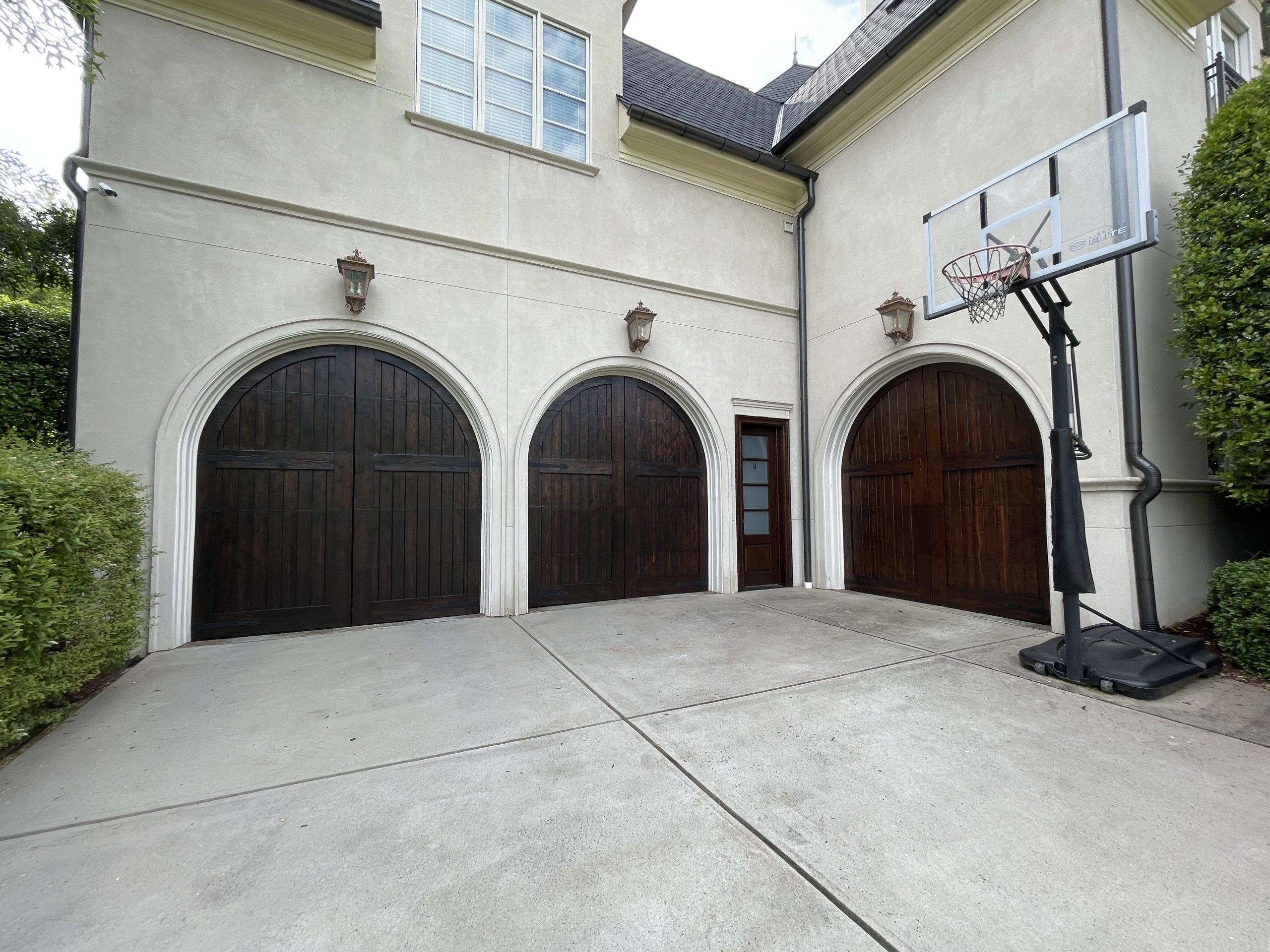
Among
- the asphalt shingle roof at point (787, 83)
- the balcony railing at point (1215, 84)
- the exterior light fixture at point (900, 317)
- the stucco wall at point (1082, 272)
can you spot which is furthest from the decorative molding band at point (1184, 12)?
the asphalt shingle roof at point (787, 83)

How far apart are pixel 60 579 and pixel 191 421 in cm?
199

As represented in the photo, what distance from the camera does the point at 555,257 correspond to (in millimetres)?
5270

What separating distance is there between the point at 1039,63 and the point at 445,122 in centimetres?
537

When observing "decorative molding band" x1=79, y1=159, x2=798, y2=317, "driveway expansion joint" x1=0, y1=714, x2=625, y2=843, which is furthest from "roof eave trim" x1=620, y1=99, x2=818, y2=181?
"driveway expansion joint" x1=0, y1=714, x2=625, y2=843

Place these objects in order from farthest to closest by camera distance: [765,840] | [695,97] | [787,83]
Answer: [787,83]
[695,97]
[765,840]

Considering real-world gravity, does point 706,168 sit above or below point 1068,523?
above

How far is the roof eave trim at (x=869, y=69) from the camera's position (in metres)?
4.84

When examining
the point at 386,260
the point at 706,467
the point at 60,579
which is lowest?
the point at 60,579

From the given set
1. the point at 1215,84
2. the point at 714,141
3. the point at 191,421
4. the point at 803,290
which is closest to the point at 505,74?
the point at 714,141

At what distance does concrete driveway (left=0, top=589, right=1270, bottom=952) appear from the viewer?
132 centimetres

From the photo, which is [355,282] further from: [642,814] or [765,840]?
[765,840]

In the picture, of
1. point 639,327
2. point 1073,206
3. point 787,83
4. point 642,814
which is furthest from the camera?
point 787,83

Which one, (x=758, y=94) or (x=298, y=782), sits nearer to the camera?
(x=298, y=782)

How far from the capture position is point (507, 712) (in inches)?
104
